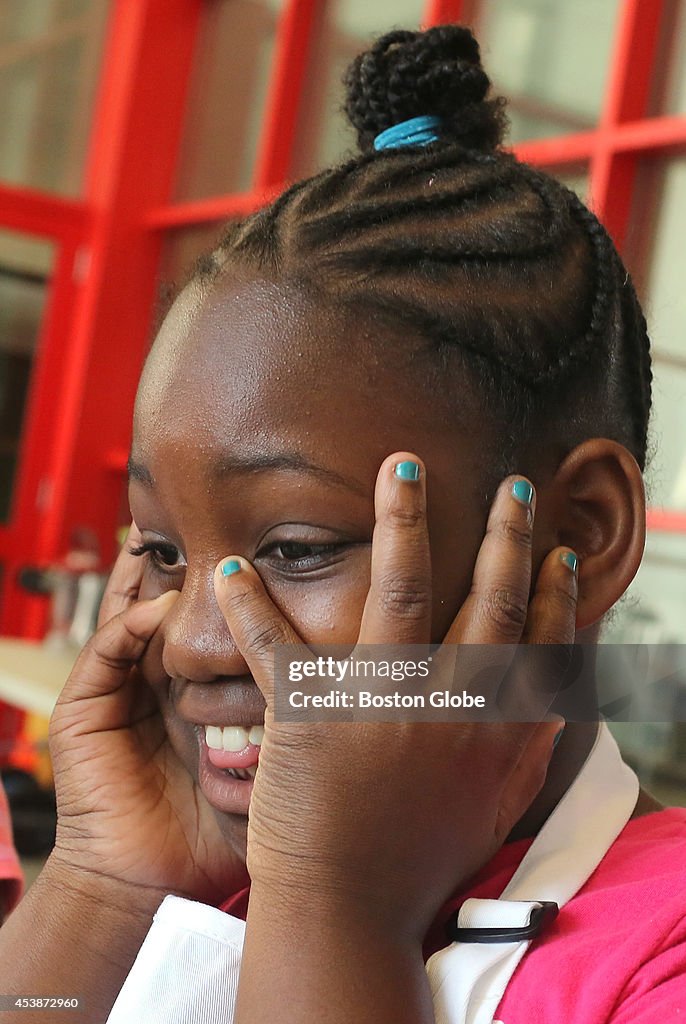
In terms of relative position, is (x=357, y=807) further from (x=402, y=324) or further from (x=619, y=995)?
(x=402, y=324)

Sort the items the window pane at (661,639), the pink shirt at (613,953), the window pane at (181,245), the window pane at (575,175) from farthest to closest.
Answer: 1. the window pane at (181,245)
2. the window pane at (575,175)
3. the window pane at (661,639)
4. the pink shirt at (613,953)

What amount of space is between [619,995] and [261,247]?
0.44 metres

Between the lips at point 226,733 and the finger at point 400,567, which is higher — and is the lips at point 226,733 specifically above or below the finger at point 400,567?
below

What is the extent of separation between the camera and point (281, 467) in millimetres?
647

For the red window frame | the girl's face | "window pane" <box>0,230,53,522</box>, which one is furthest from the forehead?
"window pane" <box>0,230,53,522</box>

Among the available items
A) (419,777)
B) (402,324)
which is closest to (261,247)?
(402,324)

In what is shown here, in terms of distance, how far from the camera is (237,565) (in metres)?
0.66

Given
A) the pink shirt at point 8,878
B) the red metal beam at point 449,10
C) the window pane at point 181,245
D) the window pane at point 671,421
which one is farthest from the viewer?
the window pane at point 181,245

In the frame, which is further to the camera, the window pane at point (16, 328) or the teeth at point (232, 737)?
the window pane at point (16, 328)

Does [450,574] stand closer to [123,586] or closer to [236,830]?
[236,830]

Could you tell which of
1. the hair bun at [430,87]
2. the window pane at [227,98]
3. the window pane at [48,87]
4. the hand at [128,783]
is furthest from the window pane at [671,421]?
the window pane at [48,87]

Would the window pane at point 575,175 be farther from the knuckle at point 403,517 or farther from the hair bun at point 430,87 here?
the knuckle at point 403,517

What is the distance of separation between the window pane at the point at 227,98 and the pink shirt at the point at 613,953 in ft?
9.73

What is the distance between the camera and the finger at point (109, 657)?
83 cm
